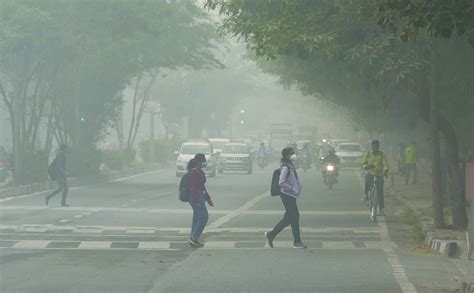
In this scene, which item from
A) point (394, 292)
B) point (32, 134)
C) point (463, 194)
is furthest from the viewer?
point (32, 134)

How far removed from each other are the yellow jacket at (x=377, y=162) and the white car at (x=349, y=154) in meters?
39.8

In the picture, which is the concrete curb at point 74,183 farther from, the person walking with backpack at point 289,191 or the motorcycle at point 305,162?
the person walking with backpack at point 289,191

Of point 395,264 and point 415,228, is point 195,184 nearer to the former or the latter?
point 395,264

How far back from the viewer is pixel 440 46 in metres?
22.3

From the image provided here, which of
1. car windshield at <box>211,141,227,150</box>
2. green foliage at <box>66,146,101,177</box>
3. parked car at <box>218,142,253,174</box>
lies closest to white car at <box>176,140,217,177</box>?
parked car at <box>218,142,253,174</box>

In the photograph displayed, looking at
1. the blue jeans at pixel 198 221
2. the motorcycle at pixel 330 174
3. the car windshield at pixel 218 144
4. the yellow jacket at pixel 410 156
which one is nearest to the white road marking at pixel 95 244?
the blue jeans at pixel 198 221

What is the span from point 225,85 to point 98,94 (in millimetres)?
53471

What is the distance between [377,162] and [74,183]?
20259 mm

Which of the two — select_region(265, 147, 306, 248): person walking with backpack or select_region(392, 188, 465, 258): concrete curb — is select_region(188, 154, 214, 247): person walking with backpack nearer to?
select_region(265, 147, 306, 248): person walking with backpack

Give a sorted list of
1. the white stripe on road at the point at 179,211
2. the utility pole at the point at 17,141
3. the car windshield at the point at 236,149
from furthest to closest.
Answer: the car windshield at the point at 236,149, the utility pole at the point at 17,141, the white stripe on road at the point at 179,211

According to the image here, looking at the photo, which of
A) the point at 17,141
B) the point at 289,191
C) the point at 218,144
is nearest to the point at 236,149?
the point at 218,144

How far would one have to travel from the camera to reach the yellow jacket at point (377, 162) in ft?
80.5

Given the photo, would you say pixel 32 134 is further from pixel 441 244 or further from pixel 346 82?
pixel 441 244

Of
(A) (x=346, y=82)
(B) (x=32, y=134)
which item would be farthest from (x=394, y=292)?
(B) (x=32, y=134)
